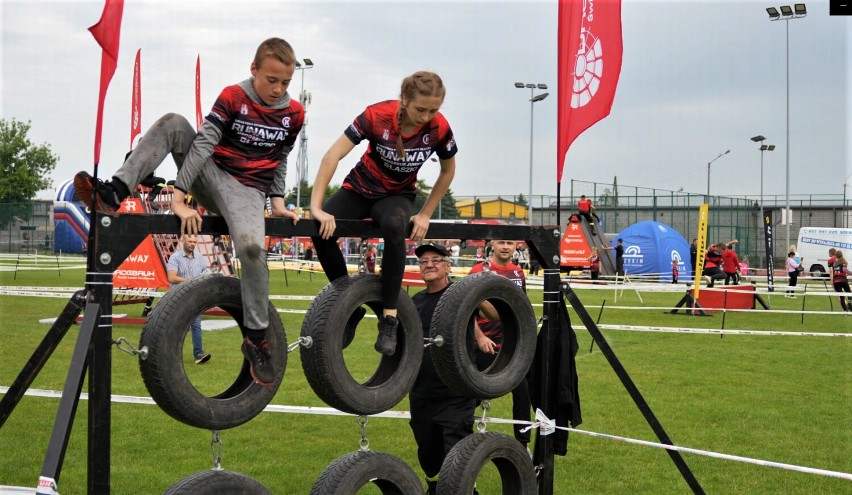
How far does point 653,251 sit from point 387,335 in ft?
94.3

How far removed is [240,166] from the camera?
3.46m

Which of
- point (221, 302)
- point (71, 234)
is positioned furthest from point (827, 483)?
point (71, 234)

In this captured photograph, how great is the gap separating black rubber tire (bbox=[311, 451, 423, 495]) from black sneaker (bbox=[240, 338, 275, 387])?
1.92 ft

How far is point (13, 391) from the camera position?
3266 millimetres

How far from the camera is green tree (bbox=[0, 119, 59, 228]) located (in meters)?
49.8

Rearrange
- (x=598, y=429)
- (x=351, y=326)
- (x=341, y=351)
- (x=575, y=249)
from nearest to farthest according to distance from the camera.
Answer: (x=341, y=351) → (x=351, y=326) → (x=598, y=429) → (x=575, y=249)

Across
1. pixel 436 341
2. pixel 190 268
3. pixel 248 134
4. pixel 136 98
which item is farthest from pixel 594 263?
pixel 248 134

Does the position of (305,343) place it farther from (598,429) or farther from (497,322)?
(598,429)

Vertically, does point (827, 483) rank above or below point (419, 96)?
below

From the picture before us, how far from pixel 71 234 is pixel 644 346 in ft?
120

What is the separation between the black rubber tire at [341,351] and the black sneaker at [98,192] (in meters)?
1.00

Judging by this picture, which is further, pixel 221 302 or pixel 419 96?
pixel 419 96

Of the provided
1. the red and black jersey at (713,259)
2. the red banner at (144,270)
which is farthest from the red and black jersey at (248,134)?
the red and black jersey at (713,259)

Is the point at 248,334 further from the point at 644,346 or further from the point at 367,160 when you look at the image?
the point at 644,346
